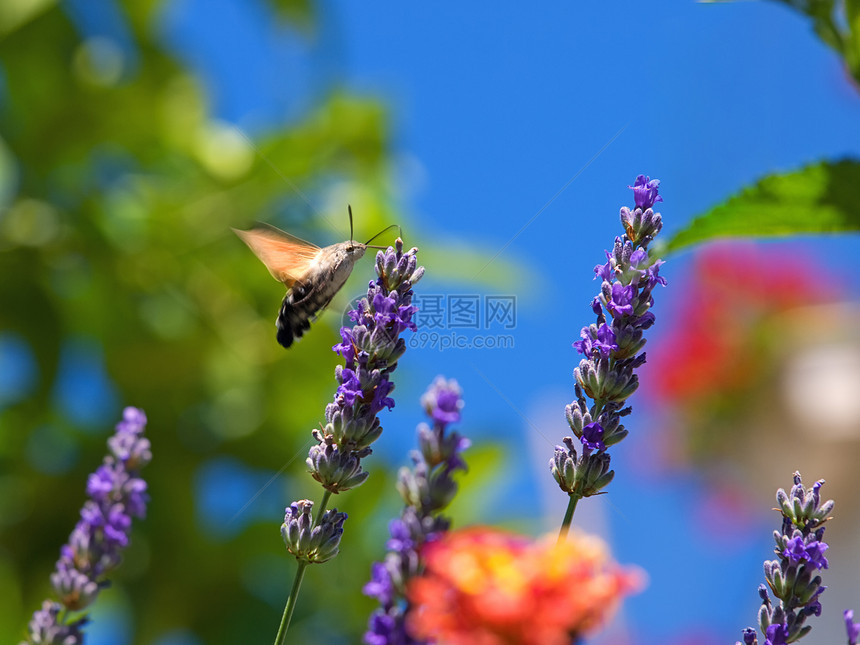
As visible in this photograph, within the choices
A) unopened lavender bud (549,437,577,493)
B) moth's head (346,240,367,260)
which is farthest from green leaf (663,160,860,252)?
moth's head (346,240,367,260)

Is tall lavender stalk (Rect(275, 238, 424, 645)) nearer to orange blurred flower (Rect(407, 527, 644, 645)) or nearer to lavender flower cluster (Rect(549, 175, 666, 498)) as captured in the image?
lavender flower cluster (Rect(549, 175, 666, 498))

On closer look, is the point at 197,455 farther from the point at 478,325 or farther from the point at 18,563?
the point at 478,325

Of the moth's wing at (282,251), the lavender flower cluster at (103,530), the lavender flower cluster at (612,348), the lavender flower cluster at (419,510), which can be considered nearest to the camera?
the lavender flower cluster at (419,510)

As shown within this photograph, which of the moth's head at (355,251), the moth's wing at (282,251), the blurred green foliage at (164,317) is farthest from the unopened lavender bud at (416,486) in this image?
the blurred green foliage at (164,317)

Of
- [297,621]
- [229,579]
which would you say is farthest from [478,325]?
[229,579]

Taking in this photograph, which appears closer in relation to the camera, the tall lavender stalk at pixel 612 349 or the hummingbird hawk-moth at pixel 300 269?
the tall lavender stalk at pixel 612 349

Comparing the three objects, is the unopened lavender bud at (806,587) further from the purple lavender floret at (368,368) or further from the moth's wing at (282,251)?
the moth's wing at (282,251)
